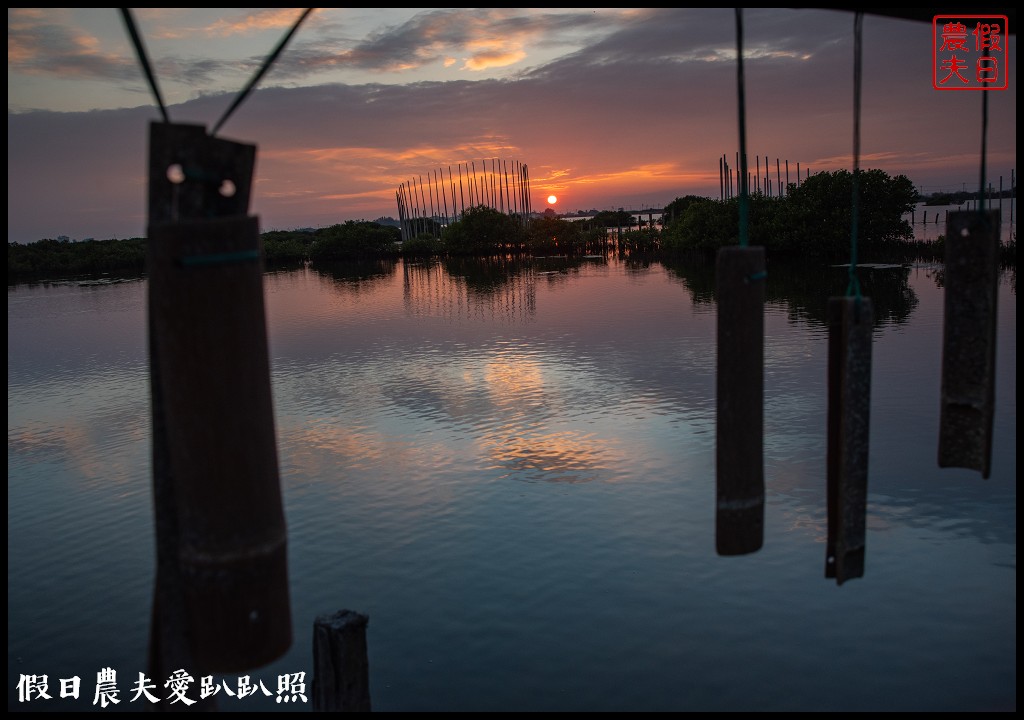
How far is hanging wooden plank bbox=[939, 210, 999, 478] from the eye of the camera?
358 centimetres

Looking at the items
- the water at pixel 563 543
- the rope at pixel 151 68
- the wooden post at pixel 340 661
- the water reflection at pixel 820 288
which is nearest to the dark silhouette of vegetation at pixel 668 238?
the water reflection at pixel 820 288

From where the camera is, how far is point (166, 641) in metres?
3.01

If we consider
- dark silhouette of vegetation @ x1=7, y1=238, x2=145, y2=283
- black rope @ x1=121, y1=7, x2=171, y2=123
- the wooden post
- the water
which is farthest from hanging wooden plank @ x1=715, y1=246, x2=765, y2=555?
dark silhouette of vegetation @ x1=7, y1=238, x2=145, y2=283

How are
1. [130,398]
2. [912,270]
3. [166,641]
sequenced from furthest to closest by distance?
[912,270] → [130,398] → [166,641]

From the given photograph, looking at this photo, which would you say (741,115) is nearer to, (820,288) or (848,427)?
(848,427)

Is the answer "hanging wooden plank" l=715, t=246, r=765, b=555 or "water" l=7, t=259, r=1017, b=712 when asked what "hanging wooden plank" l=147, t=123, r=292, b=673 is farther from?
"water" l=7, t=259, r=1017, b=712

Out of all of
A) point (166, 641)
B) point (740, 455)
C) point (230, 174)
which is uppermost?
point (230, 174)

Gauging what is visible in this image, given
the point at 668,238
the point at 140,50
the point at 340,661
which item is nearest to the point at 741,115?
the point at 140,50

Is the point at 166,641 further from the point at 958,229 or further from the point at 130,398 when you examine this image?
the point at 130,398

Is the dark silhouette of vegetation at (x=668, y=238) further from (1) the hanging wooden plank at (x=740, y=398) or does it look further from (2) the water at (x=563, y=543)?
(1) the hanging wooden plank at (x=740, y=398)

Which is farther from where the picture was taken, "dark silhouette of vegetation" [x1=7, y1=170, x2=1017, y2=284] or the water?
"dark silhouette of vegetation" [x1=7, y1=170, x2=1017, y2=284]

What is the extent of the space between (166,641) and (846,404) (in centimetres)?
289

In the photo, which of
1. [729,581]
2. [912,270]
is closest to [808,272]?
[912,270]

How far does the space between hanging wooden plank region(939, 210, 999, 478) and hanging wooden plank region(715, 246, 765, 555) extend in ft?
3.08
